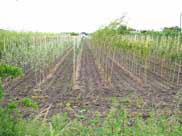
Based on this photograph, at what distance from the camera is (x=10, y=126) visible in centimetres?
249

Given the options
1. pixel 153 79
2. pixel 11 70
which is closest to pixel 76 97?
pixel 153 79

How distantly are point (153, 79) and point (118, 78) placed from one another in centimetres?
132

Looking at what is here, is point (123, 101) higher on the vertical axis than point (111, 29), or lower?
lower

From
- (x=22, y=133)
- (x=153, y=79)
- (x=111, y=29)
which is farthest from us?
(x=111, y=29)

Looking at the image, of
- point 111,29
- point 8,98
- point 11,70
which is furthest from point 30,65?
point 11,70

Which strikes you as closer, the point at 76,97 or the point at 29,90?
the point at 76,97

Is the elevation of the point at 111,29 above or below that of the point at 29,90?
above

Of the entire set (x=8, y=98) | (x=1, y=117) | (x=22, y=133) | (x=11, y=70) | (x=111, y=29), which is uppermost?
(x=111, y=29)

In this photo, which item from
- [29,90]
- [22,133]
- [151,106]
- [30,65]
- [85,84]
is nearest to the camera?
[22,133]

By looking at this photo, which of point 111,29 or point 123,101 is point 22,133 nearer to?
point 123,101

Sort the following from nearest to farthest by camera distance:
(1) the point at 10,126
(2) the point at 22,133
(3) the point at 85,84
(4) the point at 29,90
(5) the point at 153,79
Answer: (1) the point at 10,126, (2) the point at 22,133, (4) the point at 29,90, (3) the point at 85,84, (5) the point at 153,79

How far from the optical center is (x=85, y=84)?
8.83 meters

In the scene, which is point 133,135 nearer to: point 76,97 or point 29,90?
point 76,97

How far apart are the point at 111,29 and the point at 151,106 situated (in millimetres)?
6028
